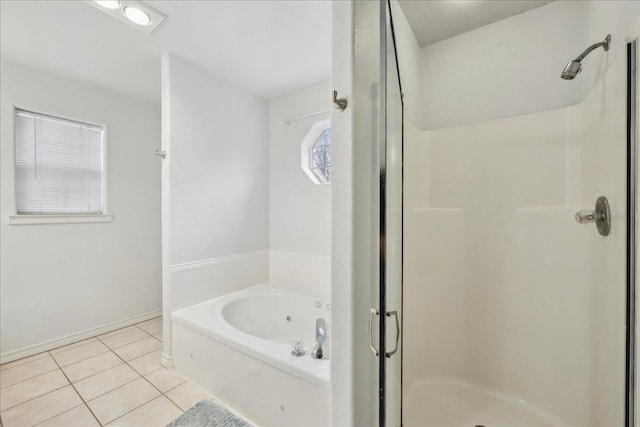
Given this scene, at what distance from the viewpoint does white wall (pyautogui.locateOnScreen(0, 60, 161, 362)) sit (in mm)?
2115

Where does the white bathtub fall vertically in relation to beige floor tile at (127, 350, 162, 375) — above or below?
above

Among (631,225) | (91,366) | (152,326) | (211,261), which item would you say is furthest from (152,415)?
(631,225)

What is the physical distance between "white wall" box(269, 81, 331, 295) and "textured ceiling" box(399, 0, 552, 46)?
0.96 meters

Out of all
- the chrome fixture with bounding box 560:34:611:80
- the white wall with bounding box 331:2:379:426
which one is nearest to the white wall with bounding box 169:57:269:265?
the white wall with bounding box 331:2:379:426

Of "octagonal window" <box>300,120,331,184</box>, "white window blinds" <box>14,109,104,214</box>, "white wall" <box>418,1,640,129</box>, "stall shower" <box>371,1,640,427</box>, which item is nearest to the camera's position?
"stall shower" <box>371,1,640,427</box>

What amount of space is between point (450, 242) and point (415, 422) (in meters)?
1.05

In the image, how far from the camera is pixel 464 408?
5.13ft

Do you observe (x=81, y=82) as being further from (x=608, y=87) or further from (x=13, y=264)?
(x=608, y=87)

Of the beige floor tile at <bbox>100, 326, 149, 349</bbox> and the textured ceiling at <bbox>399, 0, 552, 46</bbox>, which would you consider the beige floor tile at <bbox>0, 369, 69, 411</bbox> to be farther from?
the textured ceiling at <bbox>399, 0, 552, 46</bbox>

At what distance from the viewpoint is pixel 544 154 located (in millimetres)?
1490

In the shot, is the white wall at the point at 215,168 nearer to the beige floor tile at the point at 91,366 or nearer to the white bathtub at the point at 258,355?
the white bathtub at the point at 258,355

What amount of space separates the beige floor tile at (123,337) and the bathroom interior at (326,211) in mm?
33

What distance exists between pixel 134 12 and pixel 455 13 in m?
1.90

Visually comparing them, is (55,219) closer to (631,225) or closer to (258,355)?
(258,355)
